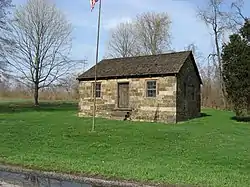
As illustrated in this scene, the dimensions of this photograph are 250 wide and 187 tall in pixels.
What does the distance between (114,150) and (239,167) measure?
4.66 meters

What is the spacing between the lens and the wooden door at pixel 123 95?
2854cm

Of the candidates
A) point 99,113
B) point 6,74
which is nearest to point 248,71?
point 99,113

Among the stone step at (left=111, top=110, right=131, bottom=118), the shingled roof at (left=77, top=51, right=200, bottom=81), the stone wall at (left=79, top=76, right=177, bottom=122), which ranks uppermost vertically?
the shingled roof at (left=77, top=51, right=200, bottom=81)

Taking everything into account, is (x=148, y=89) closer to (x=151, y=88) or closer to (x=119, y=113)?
(x=151, y=88)

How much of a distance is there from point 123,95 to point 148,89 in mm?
2536

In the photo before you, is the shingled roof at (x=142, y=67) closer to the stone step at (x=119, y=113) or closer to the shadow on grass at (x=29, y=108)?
the stone step at (x=119, y=113)

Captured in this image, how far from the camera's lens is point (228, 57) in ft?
93.4

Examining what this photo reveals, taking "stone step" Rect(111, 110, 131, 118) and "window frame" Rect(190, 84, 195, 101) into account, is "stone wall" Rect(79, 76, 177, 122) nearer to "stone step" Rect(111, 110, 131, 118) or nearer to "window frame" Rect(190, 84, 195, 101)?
"stone step" Rect(111, 110, 131, 118)

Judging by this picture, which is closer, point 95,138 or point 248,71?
point 95,138

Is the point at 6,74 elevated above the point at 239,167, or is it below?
above

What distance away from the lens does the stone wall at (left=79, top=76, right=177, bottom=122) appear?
25859mm

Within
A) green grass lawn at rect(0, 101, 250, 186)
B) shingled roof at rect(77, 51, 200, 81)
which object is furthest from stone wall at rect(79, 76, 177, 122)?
green grass lawn at rect(0, 101, 250, 186)

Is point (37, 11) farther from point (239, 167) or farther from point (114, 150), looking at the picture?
point (239, 167)

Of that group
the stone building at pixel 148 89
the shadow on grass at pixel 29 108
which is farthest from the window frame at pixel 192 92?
the shadow on grass at pixel 29 108
